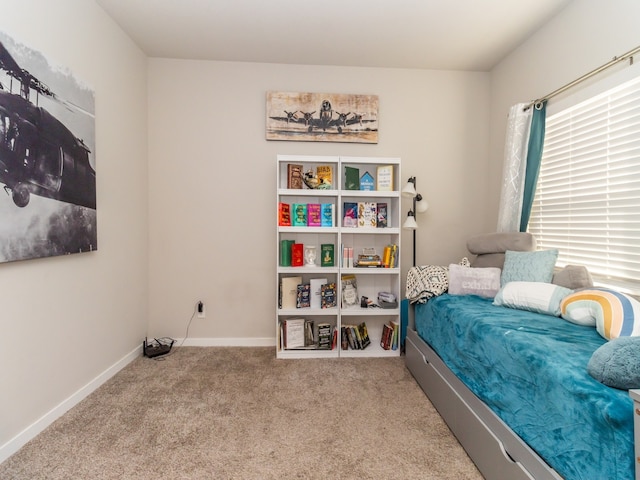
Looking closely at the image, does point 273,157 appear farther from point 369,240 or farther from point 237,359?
point 237,359

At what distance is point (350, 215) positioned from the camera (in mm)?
2949

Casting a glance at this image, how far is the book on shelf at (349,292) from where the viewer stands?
118 inches

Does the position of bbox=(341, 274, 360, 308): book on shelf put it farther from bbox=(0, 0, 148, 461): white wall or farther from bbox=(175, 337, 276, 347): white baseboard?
bbox=(0, 0, 148, 461): white wall

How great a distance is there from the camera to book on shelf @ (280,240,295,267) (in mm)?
2898

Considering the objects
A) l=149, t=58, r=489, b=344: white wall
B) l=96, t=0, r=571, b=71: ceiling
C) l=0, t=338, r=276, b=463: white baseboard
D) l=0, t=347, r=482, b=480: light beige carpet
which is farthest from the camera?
l=149, t=58, r=489, b=344: white wall

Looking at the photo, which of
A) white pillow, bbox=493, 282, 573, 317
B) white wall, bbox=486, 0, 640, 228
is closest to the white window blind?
white wall, bbox=486, 0, 640, 228

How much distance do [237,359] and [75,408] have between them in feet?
3.65

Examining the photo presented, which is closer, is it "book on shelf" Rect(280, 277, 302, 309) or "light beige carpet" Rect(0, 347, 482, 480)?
"light beige carpet" Rect(0, 347, 482, 480)

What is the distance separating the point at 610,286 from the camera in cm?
195

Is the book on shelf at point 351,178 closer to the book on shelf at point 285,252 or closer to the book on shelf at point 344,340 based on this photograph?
the book on shelf at point 285,252

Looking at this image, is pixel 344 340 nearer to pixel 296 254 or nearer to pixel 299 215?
pixel 296 254

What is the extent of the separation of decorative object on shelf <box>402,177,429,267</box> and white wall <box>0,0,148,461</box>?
2336 mm

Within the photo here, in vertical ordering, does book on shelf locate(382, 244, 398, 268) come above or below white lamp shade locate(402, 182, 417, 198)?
below

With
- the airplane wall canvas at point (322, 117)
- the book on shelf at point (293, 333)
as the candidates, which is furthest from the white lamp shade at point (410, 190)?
the book on shelf at point (293, 333)
